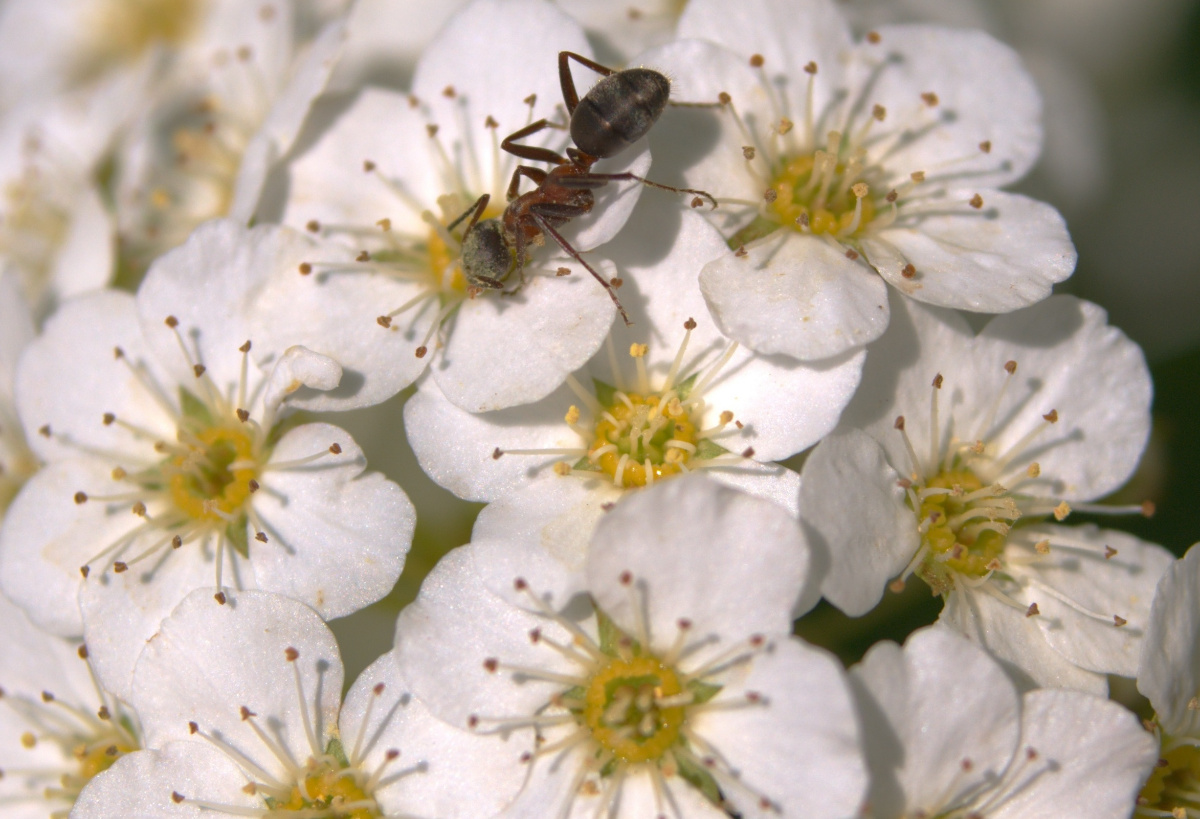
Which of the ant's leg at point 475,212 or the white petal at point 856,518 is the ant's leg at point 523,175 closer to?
the ant's leg at point 475,212

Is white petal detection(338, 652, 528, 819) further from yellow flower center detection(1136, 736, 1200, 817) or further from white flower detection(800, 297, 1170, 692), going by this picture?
yellow flower center detection(1136, 736, 1200, 817)

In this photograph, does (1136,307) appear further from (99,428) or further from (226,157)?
(99,428)

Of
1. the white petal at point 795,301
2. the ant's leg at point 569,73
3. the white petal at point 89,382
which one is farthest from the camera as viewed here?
the white petal at point 89,382

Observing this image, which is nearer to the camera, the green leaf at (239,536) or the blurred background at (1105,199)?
the green leaf at (239,536)

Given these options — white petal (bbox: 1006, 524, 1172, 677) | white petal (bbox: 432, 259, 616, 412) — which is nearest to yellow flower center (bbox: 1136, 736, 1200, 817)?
white petal (bbox: 1006, 524, 1172, 677)

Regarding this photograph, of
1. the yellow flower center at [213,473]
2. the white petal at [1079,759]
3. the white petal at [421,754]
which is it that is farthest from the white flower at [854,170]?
the yellow flower center at [213,473]

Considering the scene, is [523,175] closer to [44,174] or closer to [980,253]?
[980,253]
